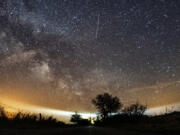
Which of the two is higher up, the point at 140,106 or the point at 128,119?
the point at 140,106

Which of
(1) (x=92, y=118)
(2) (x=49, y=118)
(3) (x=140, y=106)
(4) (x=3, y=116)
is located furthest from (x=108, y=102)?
(4) (x=3, y=116)

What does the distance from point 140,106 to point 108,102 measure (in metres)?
18.7

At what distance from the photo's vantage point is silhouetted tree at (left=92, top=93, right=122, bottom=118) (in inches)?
1901

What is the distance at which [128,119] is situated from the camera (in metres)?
26.2

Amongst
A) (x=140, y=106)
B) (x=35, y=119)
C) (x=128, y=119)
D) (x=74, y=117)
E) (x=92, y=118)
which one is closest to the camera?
(x=35, y=119)

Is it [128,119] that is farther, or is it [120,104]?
[120,104]

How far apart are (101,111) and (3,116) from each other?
37515 mm

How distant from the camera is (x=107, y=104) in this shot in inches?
1922

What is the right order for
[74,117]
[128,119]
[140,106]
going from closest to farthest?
[128,119]
[140,106]
[74,117]

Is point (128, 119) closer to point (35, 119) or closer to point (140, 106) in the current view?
point (140, 106)

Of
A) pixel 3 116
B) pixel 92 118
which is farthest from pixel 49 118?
pixel 92 118

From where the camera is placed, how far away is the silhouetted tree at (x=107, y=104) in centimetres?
4828

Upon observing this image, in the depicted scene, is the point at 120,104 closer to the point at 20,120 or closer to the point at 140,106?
the point at 140,106

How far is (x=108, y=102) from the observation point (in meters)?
49.0
